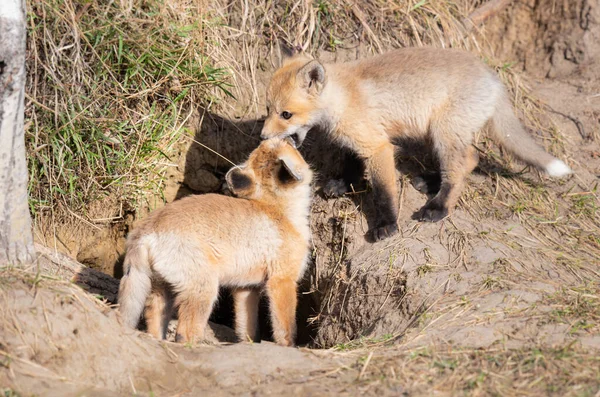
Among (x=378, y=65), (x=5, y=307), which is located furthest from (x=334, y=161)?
(x=5, y=307)

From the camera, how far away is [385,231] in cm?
567

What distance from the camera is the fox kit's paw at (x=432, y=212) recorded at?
569 centimetres

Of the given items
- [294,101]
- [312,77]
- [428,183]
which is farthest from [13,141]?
[428,183]

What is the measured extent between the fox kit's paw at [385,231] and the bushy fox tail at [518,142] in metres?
1.31

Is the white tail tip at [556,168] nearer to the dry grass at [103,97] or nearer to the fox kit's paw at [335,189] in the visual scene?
the fox kit's paw at [335,189]

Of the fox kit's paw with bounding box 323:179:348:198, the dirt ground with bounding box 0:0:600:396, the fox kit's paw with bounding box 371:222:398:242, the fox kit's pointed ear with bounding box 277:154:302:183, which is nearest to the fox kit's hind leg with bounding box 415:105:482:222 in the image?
the dirt ground with bounding box 0:0:600:396

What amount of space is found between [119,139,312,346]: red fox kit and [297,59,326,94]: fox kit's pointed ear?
1.98 feet

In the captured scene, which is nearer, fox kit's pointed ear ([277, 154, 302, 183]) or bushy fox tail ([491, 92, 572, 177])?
fox kit's pointed ear ([277, 154, 302, 183])

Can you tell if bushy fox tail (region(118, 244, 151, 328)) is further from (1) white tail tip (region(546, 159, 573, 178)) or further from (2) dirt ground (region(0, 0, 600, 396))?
(1) white tail tip (region(546, 159, 573, 178))

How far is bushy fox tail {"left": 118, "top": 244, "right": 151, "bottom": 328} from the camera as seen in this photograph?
437cm

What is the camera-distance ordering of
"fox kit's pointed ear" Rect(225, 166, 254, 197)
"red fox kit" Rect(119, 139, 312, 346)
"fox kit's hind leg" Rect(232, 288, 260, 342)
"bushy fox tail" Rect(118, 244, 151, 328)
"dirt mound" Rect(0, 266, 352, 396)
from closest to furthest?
"dirt mound" Rect(0, 266, 352, 396) < "bushy fox tail" Rect(118, 244, 151, 328) < "red fox kit" Rect(119, 139, 312, 346) < "fox kit's pointed ear" Rect(225, 166, 254, 197) < "fox kit's hind leg" Rect(232, 288, 260, 342)

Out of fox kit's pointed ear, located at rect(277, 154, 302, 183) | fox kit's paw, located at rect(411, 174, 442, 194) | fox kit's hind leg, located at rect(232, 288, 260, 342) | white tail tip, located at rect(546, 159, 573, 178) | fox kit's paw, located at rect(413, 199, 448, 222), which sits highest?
fox kit's pointed ear, located at rect(277, 154, 302, 183)

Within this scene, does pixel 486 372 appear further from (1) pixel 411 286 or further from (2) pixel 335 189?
(2) pixel 335 189

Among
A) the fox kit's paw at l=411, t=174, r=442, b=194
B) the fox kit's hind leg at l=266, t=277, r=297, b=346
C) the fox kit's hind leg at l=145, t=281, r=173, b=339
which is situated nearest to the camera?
the fox kit's hind leg at l=145, t=281, r=173, b=339
